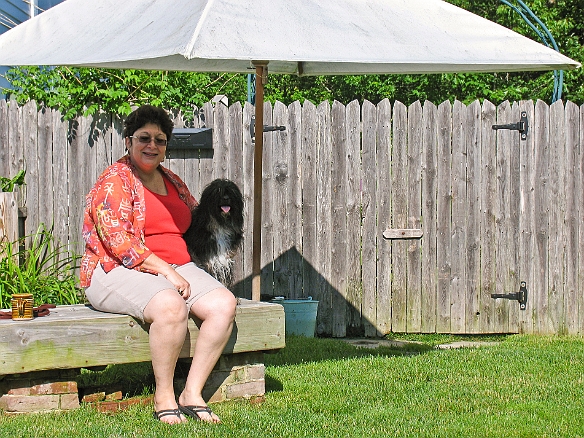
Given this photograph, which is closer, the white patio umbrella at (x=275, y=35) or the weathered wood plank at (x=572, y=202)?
the white patio umbrella at (x=275, y=35)

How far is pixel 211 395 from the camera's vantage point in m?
4.71

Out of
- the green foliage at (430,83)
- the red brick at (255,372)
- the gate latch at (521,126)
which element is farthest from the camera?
the green foliage at (430,83)

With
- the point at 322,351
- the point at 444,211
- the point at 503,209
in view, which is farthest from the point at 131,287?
the point at 503,209

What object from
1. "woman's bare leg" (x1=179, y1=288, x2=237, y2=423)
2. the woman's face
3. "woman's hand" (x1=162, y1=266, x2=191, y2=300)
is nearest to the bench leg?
"woman's bare leg" (x1=179, y1=288, x2=237, y2=423)

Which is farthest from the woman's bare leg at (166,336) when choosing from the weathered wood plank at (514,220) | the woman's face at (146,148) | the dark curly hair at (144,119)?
the weathered wood plank at (514,220)

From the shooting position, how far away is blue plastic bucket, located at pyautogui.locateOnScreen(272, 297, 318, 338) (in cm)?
699

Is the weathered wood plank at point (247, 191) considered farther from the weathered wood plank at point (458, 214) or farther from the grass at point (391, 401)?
the weathered wood plank at point (458, 214)

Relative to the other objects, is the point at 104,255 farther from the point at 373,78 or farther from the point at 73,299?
the point at 373,78

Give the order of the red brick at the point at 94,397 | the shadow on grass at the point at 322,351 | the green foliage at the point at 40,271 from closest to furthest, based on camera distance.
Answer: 1. the red brick at the point at 94,397
2. the shadow on grass at the point at 322,351
3. the green foliage at the point at 40,271

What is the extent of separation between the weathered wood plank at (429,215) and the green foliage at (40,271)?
3.11 m

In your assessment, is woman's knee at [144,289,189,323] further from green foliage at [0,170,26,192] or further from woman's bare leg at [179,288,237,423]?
green foliage at [0,170,26,192]

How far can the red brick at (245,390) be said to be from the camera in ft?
15.5

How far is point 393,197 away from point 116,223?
350 centimetres

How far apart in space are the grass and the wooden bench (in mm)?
122
